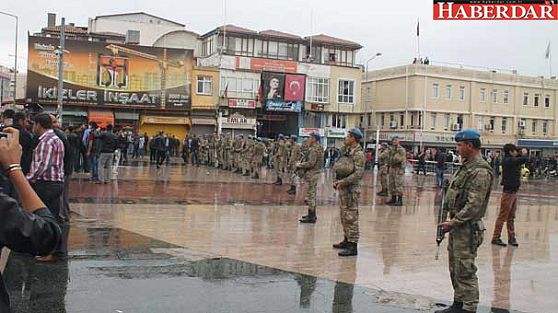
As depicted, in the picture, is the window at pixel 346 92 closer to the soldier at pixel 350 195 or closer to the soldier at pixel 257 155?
the soldier at pixel 257 155

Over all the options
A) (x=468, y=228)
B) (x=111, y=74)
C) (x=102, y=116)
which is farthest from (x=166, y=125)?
(x=468, y=228)

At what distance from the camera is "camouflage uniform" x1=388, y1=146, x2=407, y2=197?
17641 millimetres

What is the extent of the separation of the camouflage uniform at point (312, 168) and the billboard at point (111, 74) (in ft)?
123

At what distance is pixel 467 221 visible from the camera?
6.19 metres

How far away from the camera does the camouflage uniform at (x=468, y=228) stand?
6145mm

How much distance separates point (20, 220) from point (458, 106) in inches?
2357

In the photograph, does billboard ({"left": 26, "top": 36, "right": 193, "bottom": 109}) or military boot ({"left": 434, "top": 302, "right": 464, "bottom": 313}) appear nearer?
military boot ({"left": 434, "top": 302, "right": 464, "bottom": 313})

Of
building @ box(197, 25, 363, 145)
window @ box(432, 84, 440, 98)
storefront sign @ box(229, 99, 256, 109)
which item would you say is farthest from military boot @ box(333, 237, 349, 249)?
window @ box(432, 84, 440, 98)

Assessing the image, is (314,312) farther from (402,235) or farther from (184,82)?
(184,82)

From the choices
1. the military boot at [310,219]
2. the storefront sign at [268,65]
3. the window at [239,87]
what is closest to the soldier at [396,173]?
the military boot at [310,219]

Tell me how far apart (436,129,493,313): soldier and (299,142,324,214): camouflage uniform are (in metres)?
6.30

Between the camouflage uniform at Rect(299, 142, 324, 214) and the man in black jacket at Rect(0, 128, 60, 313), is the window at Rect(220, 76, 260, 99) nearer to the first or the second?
the camouflage uniform at Rect(299, 142, 324, 214)

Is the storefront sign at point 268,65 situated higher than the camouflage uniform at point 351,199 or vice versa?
the storefront sign at point 268,65

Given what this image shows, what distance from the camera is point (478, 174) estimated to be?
6.26 metres
